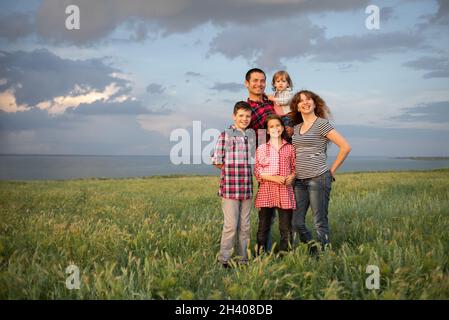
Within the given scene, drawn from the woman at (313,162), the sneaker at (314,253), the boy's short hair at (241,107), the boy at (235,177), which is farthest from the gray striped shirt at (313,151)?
the sneaker at (314,253)

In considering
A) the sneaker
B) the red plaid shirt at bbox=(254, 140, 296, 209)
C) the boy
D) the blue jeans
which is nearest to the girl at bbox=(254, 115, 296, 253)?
the red plaid shirt at bbox=(254, 140, 296, 209)

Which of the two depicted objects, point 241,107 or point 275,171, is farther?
point 275,171

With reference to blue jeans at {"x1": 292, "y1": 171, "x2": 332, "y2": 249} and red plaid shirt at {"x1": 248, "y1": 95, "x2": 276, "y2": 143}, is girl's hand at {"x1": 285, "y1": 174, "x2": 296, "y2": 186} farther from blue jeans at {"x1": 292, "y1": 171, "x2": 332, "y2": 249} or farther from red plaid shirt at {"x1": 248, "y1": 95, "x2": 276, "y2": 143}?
red plaid shirt at {"x1": 248, "y1": 95, "x2": 276, "y2": 143}

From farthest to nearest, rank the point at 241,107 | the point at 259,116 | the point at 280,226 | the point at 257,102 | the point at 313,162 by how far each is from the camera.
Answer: the point at 257,102 → the point at 259,116 → the point at 280,226 → the point at 313,162 → the point at 241,107

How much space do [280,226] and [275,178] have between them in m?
0.69

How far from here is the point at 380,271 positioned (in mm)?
4191

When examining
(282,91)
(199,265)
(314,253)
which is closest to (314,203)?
(314,253)

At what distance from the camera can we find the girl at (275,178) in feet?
17.0

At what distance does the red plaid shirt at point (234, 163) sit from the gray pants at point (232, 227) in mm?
121

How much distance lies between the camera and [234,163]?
5109 mm

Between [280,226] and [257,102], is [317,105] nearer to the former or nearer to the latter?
[257,102]
